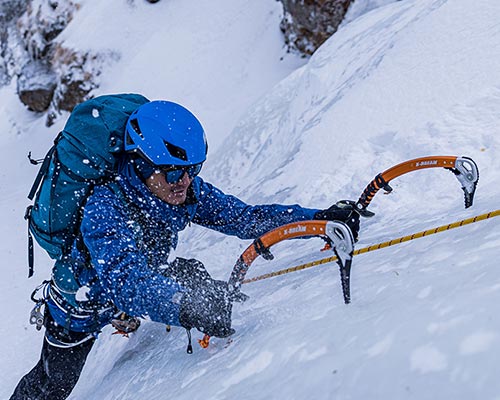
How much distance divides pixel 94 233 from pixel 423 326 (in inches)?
66.6

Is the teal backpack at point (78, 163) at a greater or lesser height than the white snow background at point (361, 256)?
greater

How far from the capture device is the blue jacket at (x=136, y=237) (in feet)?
8.89

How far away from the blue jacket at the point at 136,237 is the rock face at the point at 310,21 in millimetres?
9156

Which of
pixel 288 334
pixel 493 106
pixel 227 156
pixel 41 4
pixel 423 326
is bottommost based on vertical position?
pixel 227 156

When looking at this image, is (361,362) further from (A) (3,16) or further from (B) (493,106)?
(A) (3,16)

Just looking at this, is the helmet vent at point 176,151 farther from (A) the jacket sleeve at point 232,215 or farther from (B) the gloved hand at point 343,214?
(B) the gloved hand at point 343,214

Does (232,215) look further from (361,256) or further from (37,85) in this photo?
(37,85)

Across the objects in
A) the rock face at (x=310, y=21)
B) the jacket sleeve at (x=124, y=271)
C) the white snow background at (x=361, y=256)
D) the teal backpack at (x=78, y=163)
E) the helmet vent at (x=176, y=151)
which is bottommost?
the rock face at (x=310, y=21)

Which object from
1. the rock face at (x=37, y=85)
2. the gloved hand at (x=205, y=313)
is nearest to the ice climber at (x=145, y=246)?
the gloved hand at (x=205, y=313)

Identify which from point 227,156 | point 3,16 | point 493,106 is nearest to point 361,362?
point 493,106

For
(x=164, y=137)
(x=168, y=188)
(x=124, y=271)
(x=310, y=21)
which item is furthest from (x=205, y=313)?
(x=310, y=21)

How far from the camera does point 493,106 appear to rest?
4402 mm

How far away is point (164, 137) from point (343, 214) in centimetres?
119

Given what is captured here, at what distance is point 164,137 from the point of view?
293 centimetres
